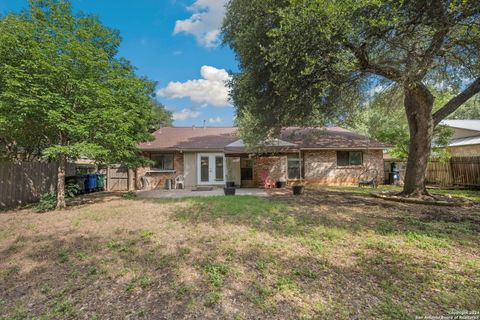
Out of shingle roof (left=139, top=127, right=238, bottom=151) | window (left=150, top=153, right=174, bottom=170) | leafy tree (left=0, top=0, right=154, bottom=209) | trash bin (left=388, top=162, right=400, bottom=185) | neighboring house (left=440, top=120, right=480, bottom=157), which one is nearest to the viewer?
leafy tree (left=0, top=0, right=154, bottom=209)

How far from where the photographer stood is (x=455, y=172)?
1457 cm

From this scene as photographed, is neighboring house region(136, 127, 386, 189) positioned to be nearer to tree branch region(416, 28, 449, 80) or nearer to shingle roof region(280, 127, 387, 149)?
shingle roof region(280, 127, 387, 149)

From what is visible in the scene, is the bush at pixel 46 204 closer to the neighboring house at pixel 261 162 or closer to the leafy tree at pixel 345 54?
the neighboring house at pixel 261 162

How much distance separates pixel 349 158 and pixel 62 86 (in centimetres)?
1597

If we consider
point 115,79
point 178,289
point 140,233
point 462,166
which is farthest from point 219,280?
point 462,166

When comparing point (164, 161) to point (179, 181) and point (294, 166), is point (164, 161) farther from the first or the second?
point (294, 166)

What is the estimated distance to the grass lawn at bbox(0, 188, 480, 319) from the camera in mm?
3031

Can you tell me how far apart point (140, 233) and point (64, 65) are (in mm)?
5990

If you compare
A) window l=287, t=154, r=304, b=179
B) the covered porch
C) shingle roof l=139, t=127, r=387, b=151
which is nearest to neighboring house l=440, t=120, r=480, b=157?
shingle roof l=139, t=127, r=387, b=151

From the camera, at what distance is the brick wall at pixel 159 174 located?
16.0 metres

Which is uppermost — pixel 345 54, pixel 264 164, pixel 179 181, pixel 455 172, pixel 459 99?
pixel 345 54

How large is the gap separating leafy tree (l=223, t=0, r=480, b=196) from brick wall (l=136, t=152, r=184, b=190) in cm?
628

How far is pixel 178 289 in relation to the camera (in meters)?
3.44

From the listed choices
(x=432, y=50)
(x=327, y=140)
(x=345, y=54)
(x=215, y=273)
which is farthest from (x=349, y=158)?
(x=215, y=273)
